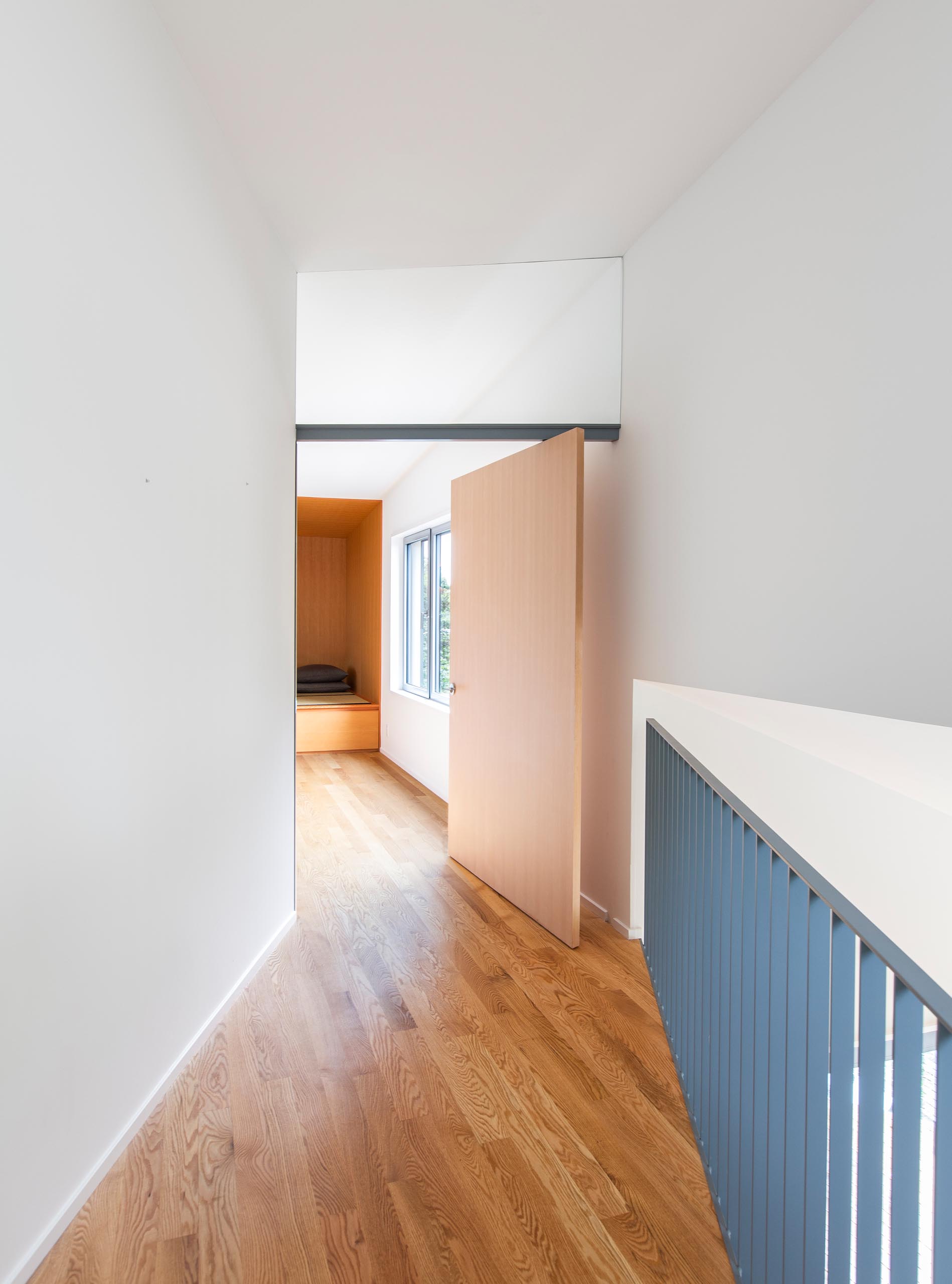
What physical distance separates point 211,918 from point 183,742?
0.57 m

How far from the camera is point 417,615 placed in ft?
21.7

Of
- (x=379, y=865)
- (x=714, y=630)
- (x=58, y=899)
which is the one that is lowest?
(x=379, y=865)

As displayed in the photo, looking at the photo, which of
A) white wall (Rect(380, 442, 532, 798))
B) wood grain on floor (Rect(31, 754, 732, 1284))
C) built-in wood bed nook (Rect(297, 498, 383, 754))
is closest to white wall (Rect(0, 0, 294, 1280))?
wood grain on floor (Rect(31, 754, 732, 1284))

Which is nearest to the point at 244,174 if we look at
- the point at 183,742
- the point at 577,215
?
the point at 577,215

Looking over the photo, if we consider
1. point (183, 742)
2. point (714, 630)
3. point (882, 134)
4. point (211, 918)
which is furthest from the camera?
point (714, 630)

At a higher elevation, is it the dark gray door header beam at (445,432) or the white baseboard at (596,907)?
the dark gray door header beam at (445,432)

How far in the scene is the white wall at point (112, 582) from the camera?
4.44 feet

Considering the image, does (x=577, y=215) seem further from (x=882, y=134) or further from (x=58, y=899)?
(x=58, y=899)

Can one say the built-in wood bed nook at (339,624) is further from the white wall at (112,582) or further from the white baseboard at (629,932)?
the white wall at (112,582)

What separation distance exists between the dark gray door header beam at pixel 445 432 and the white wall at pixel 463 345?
0.04 meters

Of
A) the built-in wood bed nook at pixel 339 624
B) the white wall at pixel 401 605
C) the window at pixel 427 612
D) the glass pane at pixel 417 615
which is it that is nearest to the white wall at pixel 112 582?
the white wall at pixel 401 605

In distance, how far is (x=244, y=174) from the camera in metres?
2.44

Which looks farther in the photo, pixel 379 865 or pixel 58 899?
pixel 379 865

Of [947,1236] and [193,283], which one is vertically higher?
[193,283]
